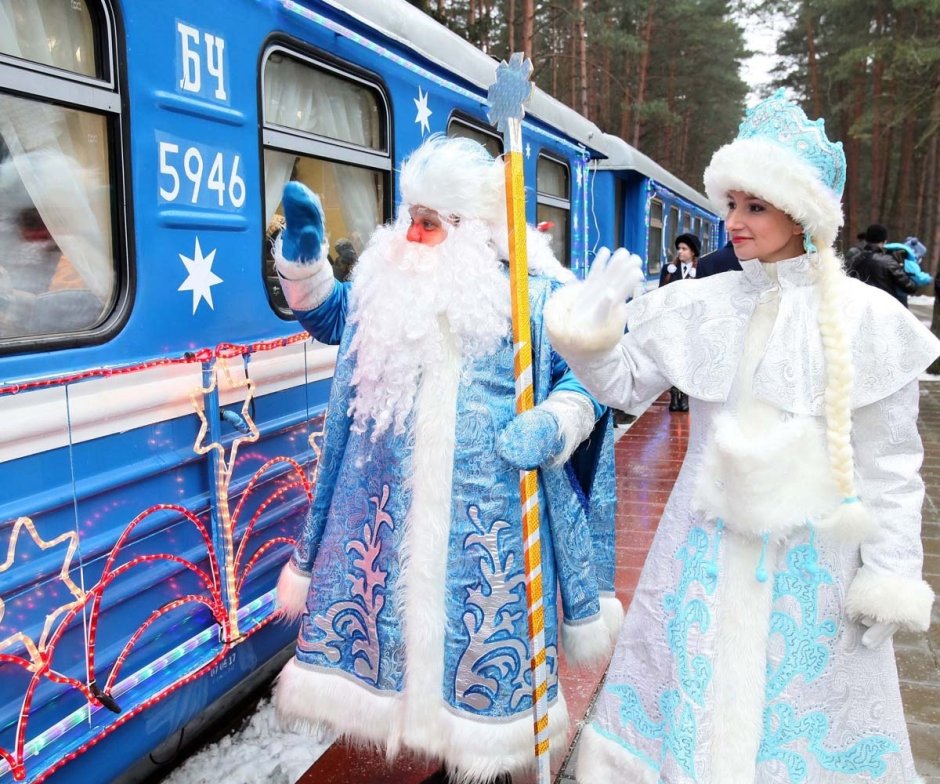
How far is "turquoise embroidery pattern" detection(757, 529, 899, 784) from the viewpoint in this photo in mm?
1958

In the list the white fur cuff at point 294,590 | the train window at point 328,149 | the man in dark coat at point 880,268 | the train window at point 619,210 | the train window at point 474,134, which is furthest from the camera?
the train window at point 619,210

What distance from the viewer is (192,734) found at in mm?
3109

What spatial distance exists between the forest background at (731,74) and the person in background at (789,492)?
1477 centimetres

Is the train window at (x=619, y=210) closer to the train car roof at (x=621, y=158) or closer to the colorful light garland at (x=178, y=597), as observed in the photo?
the train car roof at (x=621, y=158)

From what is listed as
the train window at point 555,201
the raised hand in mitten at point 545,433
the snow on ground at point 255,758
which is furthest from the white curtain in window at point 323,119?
the train window at point 555,201

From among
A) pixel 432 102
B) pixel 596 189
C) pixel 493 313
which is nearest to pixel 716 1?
pixel 596 189

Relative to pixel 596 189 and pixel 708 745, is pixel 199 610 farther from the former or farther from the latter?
pixel 596 189

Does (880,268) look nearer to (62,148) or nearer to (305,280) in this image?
(305,280)

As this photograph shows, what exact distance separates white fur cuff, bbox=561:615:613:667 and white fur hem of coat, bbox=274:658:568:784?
0.14 meters

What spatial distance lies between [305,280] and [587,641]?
1250 millimetres

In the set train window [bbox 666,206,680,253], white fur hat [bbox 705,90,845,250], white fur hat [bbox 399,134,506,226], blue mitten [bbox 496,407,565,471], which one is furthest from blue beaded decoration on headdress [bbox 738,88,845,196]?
train window [bbox 666,206,680,253]

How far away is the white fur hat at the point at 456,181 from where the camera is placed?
7.56 ft

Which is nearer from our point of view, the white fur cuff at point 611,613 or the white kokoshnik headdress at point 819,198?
the white kokoshnik headdress at point 819,198

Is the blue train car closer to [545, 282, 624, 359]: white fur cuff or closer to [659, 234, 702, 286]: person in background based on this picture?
[545, 282, 624, 359]: white fur cuff
